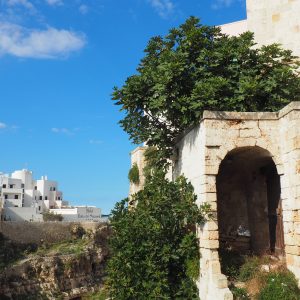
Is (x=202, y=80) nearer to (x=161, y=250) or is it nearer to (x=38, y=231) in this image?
(x=161, y=250)

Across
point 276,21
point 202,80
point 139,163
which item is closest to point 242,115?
point 202,80

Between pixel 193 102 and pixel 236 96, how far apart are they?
3.69ft

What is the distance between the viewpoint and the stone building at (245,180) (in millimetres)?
8148

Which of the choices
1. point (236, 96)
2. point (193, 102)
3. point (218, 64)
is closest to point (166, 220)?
point (193, 102)

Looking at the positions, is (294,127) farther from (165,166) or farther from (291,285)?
(165,166)

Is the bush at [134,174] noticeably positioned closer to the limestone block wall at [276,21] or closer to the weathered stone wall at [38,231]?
the limestone block wall at [276,21]

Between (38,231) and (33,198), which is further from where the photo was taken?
(33,198)

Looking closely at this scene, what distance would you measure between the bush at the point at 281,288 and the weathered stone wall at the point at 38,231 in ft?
88.9

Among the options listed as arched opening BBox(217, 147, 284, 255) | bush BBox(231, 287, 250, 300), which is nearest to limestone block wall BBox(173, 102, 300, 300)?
bush BBox(231, 287, 250, 300)

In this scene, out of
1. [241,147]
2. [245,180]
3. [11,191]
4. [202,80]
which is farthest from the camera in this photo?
[11,191]

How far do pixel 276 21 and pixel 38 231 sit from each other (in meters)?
26.9

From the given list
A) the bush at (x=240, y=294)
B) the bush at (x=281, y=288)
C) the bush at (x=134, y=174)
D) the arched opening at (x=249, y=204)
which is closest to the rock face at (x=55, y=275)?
the bush at (x=134, y=174)

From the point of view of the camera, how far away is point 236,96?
9.41 meters

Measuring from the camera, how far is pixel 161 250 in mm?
8938
